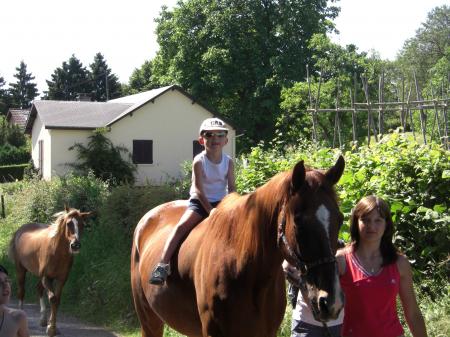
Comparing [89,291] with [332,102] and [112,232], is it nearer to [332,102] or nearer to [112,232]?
[112,232]

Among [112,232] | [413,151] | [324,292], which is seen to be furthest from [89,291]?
[324,292]

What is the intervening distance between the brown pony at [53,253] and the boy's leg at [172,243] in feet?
20.2

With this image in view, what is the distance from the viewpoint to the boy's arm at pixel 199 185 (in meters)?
5.03

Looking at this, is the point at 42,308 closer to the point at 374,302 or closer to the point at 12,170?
the point at 374,302

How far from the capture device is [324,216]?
134 inches

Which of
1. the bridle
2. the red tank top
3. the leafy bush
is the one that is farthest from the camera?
the leafy bush

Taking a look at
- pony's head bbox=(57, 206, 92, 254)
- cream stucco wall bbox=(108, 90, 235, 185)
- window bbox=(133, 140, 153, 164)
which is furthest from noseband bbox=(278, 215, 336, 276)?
window bbox=(133, 140, 153, 164)

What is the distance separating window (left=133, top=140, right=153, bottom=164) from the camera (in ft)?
113

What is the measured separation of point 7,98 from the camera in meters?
93.9

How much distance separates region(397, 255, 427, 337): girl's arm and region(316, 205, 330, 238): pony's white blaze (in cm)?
87

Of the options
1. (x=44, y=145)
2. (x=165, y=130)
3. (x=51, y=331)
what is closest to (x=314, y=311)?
(x=51, y=331)

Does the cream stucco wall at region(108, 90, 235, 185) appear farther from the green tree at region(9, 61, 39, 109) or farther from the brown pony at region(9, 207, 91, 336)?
the green tree at region(9, 61, 39, 109)

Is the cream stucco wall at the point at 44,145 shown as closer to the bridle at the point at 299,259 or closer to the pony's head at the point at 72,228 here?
the pony's head at the point at 72,228

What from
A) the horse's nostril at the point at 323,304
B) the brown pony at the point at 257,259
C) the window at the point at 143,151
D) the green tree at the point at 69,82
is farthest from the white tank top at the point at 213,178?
the green tree at the point at 69,82
